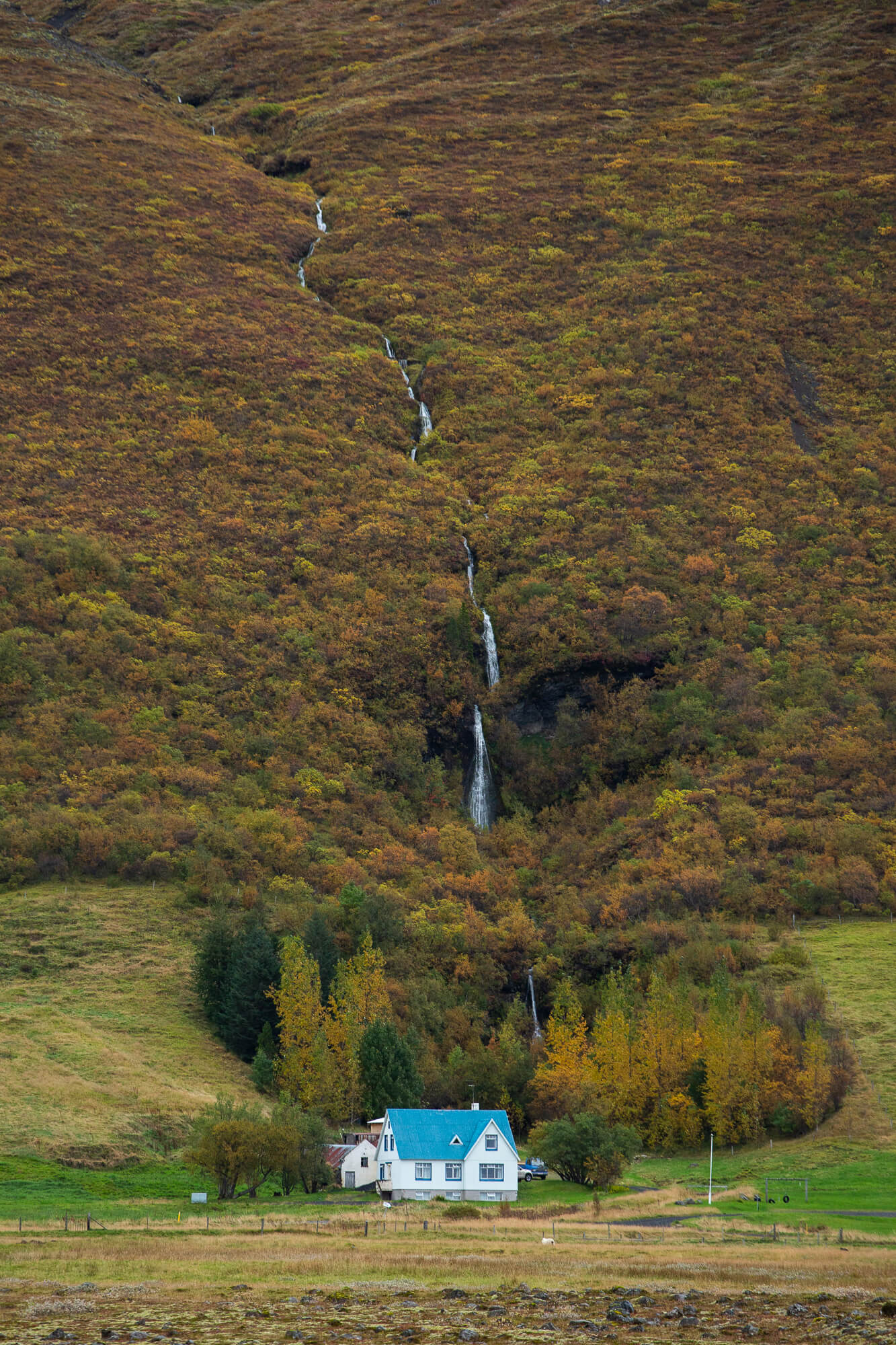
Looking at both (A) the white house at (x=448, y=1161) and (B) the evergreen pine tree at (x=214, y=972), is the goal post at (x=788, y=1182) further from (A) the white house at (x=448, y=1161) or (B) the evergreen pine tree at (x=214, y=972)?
(B) the evergreen pine tree at (x=214, y=972)

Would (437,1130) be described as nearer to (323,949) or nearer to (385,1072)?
(385,1072)

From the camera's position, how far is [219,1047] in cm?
7950

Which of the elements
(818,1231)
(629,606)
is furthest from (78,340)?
(818,1231)

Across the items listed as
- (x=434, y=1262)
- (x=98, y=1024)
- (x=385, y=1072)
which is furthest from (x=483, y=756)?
(x=434, y=1262)

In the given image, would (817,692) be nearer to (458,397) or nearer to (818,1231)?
(458,397)

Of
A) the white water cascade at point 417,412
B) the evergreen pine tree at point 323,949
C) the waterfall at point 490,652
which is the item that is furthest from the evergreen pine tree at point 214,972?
the white water cascade at point 417,412

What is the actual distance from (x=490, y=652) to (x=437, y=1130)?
63.1 metres

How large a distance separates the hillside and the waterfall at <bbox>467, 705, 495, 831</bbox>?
3.80ft

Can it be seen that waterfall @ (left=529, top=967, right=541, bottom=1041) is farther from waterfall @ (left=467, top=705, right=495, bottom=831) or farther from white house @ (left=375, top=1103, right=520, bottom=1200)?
white house @ (left=375, top=1103, right=520, bottom=1200)

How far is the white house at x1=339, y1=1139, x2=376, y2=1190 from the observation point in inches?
2603

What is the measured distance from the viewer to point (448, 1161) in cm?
6328

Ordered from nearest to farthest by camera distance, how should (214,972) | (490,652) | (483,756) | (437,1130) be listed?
(437,1130)
(214,972)
(483,756)
(490,652)

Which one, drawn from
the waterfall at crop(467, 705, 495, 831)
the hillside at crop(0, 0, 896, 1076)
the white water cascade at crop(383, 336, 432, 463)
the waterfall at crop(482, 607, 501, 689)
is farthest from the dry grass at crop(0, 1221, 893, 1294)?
the white water cascade at crop(383, 336, 432, 463)

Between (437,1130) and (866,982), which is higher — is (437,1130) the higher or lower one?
the lower one
